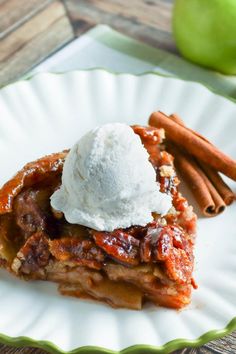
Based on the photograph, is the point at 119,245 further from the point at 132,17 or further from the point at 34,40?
the point at 132,17

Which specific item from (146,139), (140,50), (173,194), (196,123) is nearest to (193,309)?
(173,194)

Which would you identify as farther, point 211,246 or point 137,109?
point 137,109

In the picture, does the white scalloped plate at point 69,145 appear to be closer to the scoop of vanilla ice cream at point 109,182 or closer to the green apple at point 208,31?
the scoop of vanilla ice cream at point 109,182

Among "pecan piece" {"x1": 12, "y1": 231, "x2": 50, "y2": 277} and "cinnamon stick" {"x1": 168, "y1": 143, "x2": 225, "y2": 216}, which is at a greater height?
"pecan piece" {"x1": 12, "y1": 231, "x2": 50, "y2": 277}

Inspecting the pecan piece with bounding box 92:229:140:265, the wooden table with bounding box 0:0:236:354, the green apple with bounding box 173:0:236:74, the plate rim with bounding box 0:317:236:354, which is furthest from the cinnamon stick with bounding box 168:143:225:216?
the wooden table with bounding box 0:0:236:354

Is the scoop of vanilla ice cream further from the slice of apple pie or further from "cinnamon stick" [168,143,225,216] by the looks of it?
"cinnamon stick" [168,143,225,216]

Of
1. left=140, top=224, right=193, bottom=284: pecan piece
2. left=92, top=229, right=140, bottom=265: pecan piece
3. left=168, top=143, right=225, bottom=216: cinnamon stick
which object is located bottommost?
left=168, top=143, right=225, bottom=216: cinnamon stick

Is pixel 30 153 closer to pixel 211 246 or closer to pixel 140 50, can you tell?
pixel 211 246
